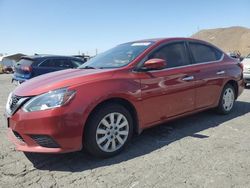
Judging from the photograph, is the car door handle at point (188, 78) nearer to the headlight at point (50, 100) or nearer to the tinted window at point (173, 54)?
the tinted window at point (173, 54)

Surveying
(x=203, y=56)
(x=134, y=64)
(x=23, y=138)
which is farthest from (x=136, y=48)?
(x=23, y=138)

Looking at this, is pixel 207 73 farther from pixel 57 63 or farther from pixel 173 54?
pixel 57 63

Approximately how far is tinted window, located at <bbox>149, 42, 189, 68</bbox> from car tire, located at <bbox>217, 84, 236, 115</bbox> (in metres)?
1.36

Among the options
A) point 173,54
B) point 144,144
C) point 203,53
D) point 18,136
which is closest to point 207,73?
point 203,53

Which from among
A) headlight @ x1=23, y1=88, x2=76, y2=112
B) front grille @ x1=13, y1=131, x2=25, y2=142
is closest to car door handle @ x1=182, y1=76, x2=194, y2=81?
headlight @ x1=23, y1=88, x2=76, y2=112

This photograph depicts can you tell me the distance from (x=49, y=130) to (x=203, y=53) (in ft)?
11.4

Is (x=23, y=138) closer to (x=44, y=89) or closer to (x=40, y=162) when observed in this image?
(x=40, y=162)

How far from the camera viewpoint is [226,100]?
6.12 m

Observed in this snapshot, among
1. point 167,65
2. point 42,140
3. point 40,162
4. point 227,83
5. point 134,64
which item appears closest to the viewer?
point 42,140

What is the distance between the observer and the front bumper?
352 cm

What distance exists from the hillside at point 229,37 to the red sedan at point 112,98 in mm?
88005

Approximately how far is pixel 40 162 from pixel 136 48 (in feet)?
7.55

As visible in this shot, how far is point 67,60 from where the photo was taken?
12.3m

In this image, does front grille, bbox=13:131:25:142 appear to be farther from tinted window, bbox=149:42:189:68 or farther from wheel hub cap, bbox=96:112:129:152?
tinted window, bbox=149:42:189:68
